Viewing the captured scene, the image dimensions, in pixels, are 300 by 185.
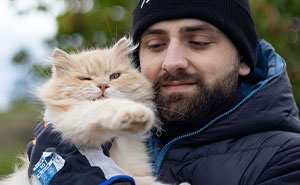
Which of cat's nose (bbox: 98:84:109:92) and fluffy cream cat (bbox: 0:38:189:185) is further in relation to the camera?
cat's nose (bbox: 98:84:109:92)

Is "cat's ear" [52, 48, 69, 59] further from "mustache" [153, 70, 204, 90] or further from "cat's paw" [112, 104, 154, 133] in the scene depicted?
"cat's paw" [112, 104, 154, 133]

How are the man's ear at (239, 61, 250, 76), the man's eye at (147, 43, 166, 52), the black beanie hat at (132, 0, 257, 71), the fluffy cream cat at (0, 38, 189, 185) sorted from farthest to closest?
the man's ear at (239, 61, 250, 76) → the man's eye at (147, 43, 166, 52) → the black beanie hat at (132, 0, 257, 71) → the fluffy cream cat at (0, 38, 189, 185)

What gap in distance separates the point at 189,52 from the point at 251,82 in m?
0.83

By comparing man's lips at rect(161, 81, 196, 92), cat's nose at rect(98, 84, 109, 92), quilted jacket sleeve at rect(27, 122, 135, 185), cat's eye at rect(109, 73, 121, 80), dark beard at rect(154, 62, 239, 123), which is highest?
cat's eye at rect(109, 73, 121, 80)

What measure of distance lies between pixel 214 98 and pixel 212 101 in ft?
0.09

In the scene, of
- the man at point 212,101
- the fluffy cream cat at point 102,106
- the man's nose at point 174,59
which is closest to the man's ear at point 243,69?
the man at point 212,101

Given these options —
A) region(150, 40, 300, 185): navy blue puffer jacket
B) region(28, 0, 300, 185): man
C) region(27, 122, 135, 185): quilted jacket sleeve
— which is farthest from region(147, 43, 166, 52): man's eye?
region(27, 122, 135, 185): quilted jacket sleeve

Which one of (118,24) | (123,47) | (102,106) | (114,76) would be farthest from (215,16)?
(118,24)

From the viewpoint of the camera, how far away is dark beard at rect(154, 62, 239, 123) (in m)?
2.51

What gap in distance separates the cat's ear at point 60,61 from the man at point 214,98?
1.99 ft

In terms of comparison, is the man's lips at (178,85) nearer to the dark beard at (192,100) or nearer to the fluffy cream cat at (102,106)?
the dark beard at (192,100)

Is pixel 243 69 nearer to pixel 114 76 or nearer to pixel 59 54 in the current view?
pixel 114 76

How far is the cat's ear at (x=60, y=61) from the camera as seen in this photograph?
2457 millimetres

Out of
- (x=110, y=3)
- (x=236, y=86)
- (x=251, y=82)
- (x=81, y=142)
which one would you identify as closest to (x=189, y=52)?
(x=236, y=86)
